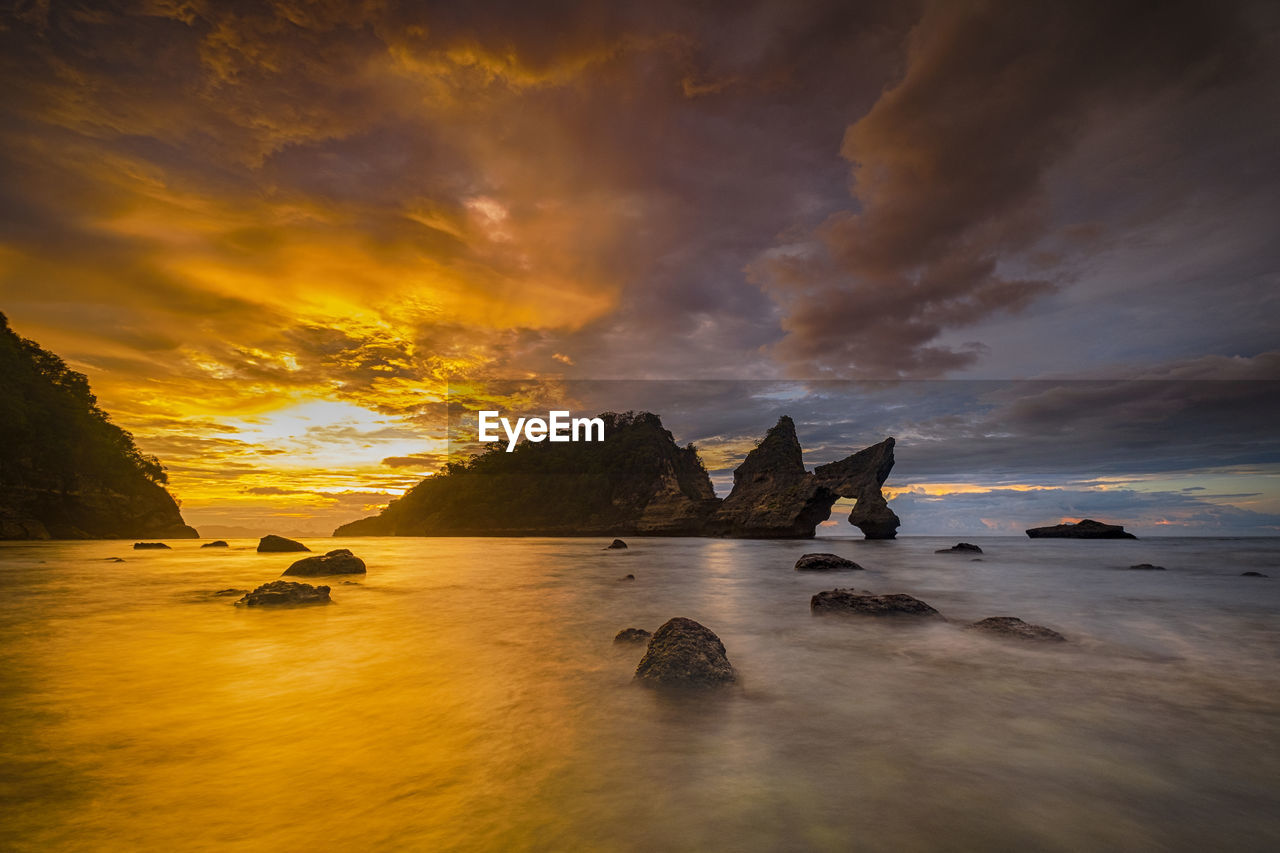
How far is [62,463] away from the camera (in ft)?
129

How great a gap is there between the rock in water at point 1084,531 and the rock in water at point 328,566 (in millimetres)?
86633

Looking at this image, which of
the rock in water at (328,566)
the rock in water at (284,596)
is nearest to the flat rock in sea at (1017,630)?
the rock in water at (284,596)

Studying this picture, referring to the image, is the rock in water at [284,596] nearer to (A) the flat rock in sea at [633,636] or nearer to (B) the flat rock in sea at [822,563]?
(A) the flat rock in sea at [633,636]

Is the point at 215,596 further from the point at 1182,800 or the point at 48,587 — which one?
the point at 1182,800

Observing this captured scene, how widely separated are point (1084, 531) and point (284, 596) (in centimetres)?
9004

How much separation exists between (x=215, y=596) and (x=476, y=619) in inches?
248

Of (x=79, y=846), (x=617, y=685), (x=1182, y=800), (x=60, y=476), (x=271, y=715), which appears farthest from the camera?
(x=60, y=476)

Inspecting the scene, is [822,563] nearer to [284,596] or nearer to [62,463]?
[284,596]

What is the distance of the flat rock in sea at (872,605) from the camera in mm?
8414

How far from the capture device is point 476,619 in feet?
29.1

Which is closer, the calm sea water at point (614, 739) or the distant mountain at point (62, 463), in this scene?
the calm sea water at point (614, 739)

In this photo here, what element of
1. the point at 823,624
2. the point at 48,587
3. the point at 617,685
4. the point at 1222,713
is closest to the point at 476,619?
the point at 617,685

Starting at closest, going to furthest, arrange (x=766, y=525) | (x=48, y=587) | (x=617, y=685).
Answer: (x=617, y=685), (x=48, y=587), (x=766, y=525)

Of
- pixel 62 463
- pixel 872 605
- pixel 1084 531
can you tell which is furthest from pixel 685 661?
pixel 1084 531
